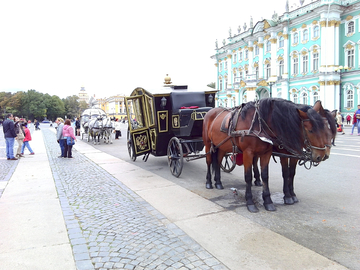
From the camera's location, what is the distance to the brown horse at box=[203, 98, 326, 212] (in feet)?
15.0

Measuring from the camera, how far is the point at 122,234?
4.25 metres

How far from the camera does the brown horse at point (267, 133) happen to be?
4.58 meters

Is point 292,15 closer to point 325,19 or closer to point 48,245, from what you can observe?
point 325,19

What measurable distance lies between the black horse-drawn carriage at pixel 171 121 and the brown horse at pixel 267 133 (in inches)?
78.8

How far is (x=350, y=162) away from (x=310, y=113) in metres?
6.15

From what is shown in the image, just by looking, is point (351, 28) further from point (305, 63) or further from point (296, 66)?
point (296, 66)

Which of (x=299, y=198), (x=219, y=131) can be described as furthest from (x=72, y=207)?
(x=299, y=198)

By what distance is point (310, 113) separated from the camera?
178 inches

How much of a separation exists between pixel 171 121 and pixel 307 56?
3572 centimetres

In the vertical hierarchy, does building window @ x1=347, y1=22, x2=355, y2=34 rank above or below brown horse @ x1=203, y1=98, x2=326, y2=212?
above

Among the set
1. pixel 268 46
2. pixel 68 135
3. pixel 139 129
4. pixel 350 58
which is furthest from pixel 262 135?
pixel 268 46

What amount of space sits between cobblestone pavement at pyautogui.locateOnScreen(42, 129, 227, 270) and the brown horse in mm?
1720

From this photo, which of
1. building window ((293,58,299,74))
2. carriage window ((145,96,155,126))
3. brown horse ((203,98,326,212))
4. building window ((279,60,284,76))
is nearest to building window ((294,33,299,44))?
building window ((293,58,299,74))

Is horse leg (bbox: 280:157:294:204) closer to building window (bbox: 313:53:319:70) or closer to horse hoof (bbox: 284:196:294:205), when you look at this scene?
horse hoof (bbox: 284:196:294:205)
